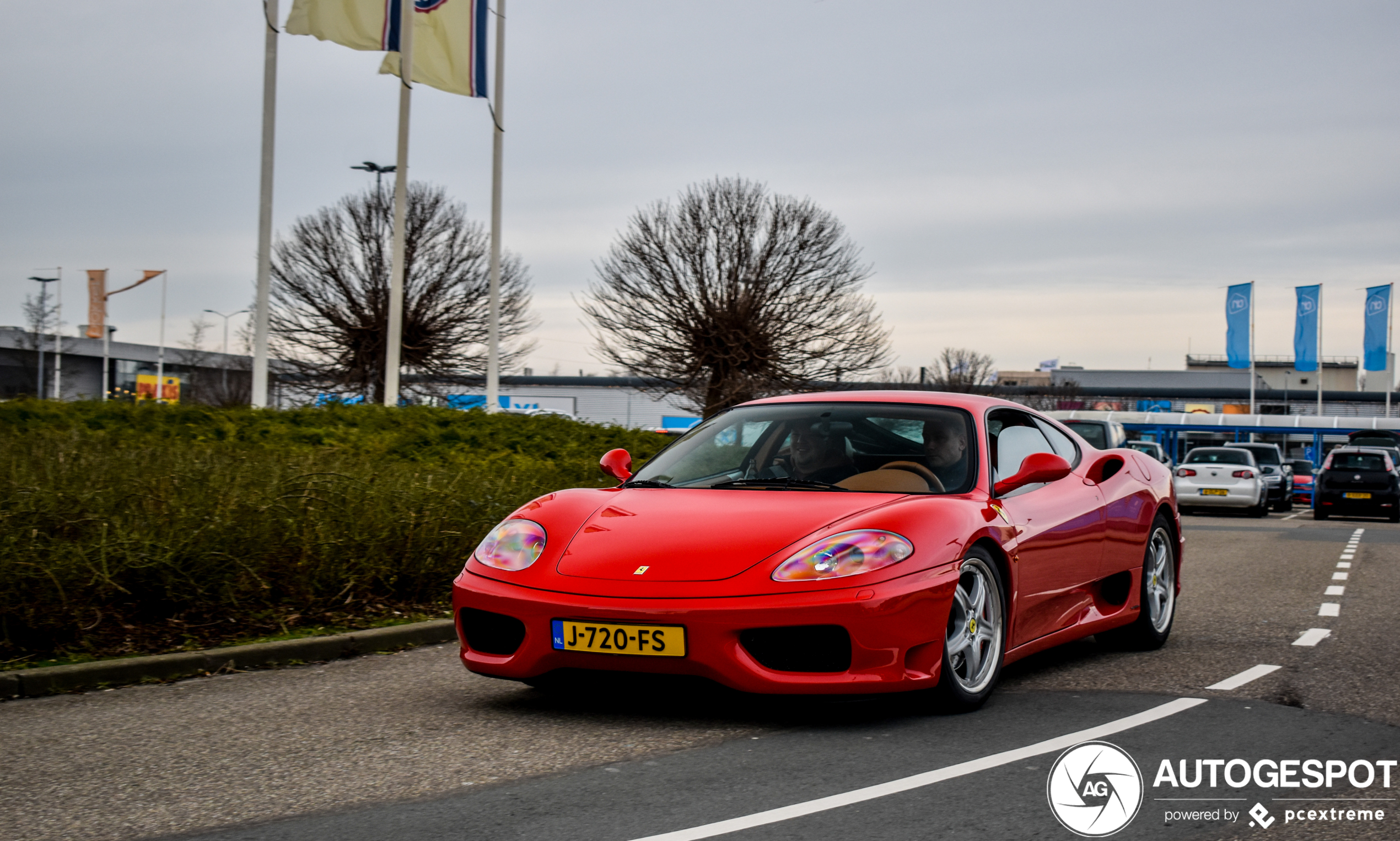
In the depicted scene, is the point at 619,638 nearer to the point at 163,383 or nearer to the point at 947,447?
the point at 947,447

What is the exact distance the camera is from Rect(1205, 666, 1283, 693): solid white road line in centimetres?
605

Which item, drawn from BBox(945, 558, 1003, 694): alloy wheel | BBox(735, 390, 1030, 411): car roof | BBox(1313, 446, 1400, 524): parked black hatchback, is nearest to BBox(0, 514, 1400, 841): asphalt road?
BBox(945, 558, 1003, 694): alloy wheel

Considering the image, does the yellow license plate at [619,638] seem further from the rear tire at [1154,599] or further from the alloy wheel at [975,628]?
the rear tire at [1154,599]

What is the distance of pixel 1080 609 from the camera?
648 centimetres

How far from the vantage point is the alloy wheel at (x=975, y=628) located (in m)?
5.27

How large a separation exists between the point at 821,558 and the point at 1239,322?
187 feet

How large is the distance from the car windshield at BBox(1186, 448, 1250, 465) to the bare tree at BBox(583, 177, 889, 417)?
7041 mm

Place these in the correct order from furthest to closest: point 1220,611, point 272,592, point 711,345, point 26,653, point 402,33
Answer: point 711,345, point 402,33, point 1220,611, point 272,592, point 26,653

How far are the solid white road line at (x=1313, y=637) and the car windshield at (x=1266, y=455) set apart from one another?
25687mm

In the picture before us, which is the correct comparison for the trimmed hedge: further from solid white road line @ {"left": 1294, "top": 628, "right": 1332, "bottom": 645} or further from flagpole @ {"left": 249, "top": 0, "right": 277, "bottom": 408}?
flagpole @ {"left": 249, "top": 0, "right": 277, "bottom": 408}

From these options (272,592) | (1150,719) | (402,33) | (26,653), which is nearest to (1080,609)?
(1150,719)

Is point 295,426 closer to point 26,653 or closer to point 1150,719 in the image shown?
point 26,653

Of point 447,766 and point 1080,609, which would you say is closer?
point 447,766

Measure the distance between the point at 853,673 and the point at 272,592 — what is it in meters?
3.82
